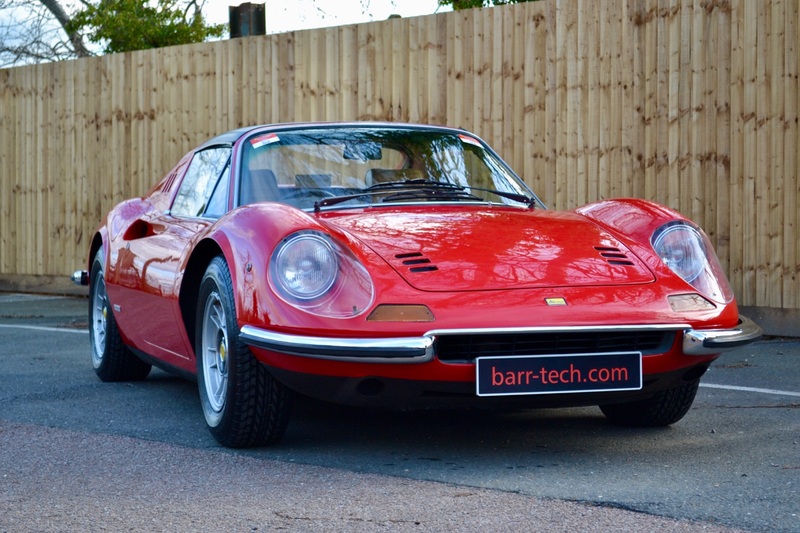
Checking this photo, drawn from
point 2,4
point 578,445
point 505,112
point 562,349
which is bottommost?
point 578,445

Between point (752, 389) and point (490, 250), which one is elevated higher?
point (490, 250)

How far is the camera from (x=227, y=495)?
11.9ft

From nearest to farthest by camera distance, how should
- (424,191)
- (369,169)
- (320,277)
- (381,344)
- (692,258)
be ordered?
(381,344) → (320,277) → (692,258) → (424,191) → (369,169)

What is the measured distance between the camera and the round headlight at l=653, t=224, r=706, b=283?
4496 millimetres

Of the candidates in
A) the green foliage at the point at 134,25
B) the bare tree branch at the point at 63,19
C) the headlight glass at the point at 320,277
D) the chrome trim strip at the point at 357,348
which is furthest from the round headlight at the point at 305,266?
the bare tree branch at the point at 63,19

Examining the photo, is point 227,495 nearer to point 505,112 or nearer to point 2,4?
point 505,112

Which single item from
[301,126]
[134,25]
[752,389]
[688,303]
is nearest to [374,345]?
[688,303]

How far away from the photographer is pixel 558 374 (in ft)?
13.0

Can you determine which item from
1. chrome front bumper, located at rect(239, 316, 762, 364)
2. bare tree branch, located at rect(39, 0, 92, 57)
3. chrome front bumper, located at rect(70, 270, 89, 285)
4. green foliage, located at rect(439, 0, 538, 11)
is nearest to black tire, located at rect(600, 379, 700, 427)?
chrome front bumper, located at rect(239, 316, 762, 364)

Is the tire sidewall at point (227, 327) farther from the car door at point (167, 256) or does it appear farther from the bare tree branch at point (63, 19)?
the bare tree branch at point (63, 19)

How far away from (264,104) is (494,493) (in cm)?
790

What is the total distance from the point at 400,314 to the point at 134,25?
16662 mm

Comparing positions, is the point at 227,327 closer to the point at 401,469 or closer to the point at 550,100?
the point at 401,469

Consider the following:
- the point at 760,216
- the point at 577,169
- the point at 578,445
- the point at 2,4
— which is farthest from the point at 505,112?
the point at 2,4
